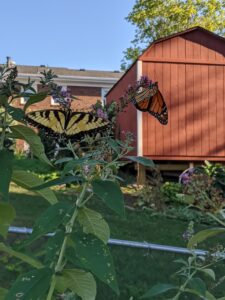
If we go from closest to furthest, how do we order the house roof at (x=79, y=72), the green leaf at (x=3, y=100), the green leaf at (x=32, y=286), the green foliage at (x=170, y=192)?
the green leaf at (x=32, y=286)
the green leaf at (x=3, y=100)
the green foliage at (x=170, y=192)
the house roof at (x=79, y=72)

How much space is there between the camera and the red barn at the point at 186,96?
11.6 m

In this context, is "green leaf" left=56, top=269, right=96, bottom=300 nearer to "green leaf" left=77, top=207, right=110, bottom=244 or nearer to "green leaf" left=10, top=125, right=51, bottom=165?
"green leaf" left=77, top=207, right=110, bottom=244

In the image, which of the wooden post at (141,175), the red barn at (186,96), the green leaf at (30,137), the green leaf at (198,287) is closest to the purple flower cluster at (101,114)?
the green leaf at (30,137)

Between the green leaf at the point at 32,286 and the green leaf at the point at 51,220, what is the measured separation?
0.10 metres

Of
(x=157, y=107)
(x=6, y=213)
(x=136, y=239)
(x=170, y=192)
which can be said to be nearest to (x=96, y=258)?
(x=6, y=213)

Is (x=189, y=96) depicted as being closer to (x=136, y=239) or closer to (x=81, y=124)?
(x=136, y=239)

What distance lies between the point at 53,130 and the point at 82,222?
312mm

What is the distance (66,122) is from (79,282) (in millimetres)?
464

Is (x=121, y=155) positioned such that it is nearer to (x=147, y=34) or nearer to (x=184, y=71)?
(x=184, y=71)

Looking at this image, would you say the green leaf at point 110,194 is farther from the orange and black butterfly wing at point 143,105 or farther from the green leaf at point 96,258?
the orange and black butterfly wing at point 143,105

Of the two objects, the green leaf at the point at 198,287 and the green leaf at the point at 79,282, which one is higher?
the green leaf at the point at 79,282

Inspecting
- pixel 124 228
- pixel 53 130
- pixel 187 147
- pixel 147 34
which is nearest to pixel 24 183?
pixel 53 130

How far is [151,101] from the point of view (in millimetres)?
1706

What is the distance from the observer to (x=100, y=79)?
2525 cm
